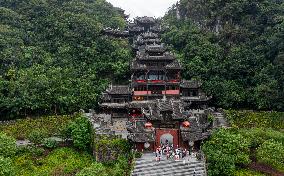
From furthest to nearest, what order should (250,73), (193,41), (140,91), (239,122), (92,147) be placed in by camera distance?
(193,41), (250,73), (140,91), (239,122), (92,147)

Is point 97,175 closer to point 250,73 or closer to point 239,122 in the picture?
point 239,122

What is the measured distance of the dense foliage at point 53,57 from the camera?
50875 millimetres

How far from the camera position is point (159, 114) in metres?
40.9

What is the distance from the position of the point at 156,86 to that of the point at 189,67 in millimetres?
9147

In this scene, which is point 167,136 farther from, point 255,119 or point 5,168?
point 5,168

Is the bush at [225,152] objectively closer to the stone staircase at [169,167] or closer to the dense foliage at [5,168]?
the stone staircase at [169,167]

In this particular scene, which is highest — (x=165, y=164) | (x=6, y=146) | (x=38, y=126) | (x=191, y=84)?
(x=191, y=84)

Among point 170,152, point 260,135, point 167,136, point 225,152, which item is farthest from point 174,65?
point 225,152

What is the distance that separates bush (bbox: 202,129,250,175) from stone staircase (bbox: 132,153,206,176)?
106 centimetres

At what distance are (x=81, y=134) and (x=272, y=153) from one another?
17.7 meters

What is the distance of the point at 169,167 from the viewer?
3772 centimetres

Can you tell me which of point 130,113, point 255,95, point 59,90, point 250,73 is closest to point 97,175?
point 130,113

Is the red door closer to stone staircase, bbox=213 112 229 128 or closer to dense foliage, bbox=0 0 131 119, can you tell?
stone staircase, bbox=213 112 229 128

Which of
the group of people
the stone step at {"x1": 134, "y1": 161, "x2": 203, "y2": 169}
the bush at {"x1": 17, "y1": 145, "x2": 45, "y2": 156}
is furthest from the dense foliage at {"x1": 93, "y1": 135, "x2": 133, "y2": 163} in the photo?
the bush at {"x1": 17, "y1": 145, "x2": 45, "y2": 156}
